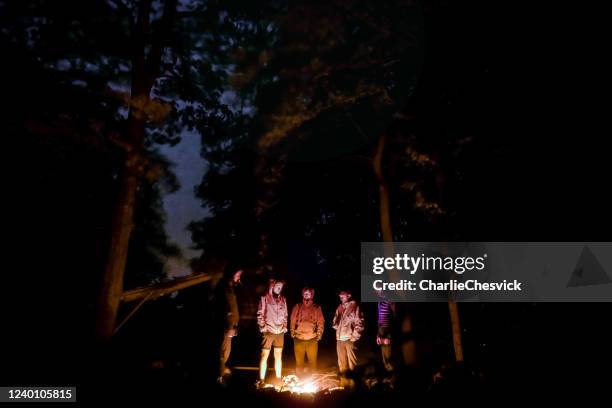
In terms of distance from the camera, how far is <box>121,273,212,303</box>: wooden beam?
8.40 meters

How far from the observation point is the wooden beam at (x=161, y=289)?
27.6 ft

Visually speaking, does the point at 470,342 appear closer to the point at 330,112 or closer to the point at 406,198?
the point at 406,198

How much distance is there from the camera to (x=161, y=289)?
879cm

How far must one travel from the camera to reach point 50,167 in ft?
29.2

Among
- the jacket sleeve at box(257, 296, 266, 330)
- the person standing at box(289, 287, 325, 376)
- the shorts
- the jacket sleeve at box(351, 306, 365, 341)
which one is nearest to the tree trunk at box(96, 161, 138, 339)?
the jacket sleeve at box(257, 296, 266, 330)

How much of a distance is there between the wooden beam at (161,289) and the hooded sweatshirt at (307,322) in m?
2.21

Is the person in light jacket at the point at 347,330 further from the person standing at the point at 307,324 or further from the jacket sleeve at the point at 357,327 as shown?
the person standing at the point at 307,324

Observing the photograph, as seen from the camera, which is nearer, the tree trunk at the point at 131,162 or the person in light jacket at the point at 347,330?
the tree trunk at the point at 131,162

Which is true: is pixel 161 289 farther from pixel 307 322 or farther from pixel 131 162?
pixel 307 322

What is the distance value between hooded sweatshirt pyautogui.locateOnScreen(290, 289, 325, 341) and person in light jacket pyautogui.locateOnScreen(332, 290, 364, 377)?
1.33 feet

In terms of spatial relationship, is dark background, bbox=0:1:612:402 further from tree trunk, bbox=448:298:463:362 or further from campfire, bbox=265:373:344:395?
campfire, bbox=265:373:344:395

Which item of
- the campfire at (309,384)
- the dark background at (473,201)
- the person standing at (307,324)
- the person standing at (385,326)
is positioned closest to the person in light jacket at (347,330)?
the campfire at (309,384)

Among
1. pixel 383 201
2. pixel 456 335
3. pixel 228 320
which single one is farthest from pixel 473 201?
pixel 228 320

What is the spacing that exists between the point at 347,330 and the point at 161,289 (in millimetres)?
4022
